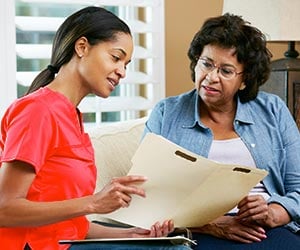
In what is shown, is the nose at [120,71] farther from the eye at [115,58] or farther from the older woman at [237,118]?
the older woman at [237,118]

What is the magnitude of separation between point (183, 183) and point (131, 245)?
184 mm

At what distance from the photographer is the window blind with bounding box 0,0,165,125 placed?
2.28m

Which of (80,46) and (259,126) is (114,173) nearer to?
(259,126)

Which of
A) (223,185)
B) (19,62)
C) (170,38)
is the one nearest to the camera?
(223,185)

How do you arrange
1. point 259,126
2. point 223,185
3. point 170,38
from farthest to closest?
point 170,38 < point 259,126 < point 223,185

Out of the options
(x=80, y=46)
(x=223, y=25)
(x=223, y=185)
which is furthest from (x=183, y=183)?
(x=223, y=25)

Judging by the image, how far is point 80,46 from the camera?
4.71ft

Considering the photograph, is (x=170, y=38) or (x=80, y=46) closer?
(x=80, y=46)

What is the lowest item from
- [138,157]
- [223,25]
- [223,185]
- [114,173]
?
[114,173]

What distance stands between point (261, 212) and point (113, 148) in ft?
1.78

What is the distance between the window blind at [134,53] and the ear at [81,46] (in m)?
0.86

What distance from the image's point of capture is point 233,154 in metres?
1.84

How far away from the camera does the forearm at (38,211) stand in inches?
50.6

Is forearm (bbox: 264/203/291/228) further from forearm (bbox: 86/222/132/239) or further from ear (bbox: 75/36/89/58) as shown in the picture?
ear (bbox: 75/36/89/58)
